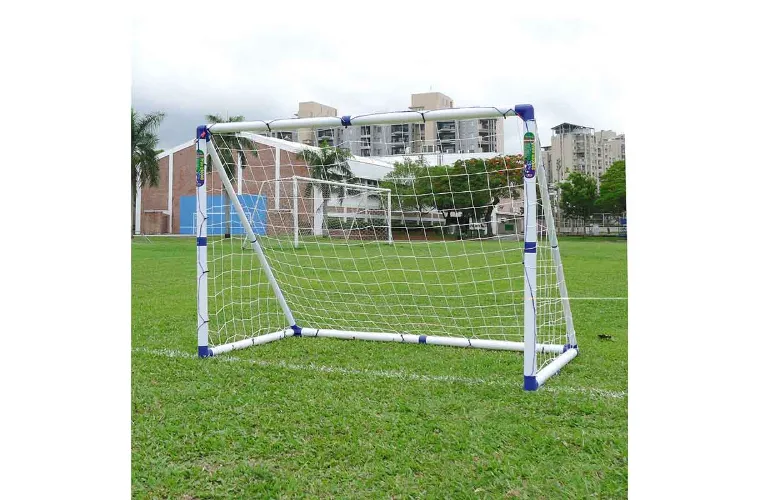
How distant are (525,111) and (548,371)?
1643 mm

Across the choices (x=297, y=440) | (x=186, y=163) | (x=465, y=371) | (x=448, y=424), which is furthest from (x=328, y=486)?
(x=186, y=163)

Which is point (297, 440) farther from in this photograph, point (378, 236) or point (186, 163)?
point (186, 163)

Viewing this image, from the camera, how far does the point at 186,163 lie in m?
34.6

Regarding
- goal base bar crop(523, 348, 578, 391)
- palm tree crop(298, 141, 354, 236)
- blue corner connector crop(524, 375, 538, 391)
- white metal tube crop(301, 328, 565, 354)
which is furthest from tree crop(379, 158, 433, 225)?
blue corner connector crop(524, 375, 538, 391)

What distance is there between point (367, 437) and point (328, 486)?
0.53m

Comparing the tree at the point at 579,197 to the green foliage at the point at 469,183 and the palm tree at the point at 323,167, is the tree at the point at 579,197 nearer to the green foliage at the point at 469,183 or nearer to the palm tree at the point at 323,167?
the palm tree at the point at 323,167

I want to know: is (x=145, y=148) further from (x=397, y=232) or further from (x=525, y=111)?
(x=525, y=111)

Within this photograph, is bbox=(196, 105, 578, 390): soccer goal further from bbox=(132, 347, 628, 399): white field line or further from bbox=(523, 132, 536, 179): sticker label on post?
bbox=(132, 347, 628, 399): white field line

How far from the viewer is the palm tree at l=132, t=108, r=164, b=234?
92.7 ft

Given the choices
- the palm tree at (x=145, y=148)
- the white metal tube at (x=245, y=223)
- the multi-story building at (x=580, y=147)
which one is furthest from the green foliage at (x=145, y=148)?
the multi-story building at (x=580, y=147)

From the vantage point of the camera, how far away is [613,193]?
39.4 m

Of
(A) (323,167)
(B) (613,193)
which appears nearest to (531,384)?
(A) (323,167)

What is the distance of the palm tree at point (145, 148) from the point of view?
28.2m

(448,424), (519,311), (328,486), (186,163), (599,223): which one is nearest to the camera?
(328,486)
